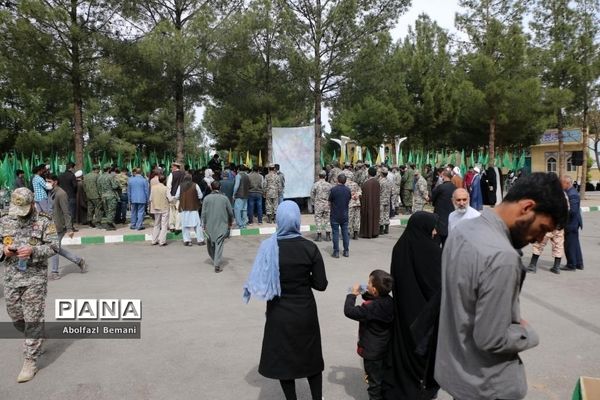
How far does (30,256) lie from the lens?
428 centimetres

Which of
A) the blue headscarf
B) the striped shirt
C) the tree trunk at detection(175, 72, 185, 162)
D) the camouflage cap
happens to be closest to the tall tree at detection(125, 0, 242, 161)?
the tree trunk at detection(175, 72, 185, 162)

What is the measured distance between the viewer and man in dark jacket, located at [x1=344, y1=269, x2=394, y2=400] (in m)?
3.49

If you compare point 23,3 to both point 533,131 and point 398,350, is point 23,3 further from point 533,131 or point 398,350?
point 533,131

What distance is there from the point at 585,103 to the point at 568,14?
3.93 metres

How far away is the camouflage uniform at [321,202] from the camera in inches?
437

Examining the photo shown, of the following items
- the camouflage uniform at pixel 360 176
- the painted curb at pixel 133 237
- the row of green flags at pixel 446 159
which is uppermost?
the row of green flags at pixel 446 159

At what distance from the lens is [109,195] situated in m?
12.7

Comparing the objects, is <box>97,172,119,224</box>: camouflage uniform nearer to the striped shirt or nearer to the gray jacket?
the striped shirt

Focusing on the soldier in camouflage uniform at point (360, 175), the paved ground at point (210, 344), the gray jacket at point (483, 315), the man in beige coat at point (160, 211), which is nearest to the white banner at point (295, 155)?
the soldier in camouflage uniform at point (360, 175)

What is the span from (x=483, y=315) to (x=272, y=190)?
1270 cm

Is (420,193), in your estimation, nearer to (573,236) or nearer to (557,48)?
(573,236)

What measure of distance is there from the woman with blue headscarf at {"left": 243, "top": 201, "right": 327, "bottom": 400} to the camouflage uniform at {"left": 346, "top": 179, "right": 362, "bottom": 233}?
8.07m

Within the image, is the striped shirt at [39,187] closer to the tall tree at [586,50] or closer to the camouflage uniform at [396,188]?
the camouflage uniform at [396,188]

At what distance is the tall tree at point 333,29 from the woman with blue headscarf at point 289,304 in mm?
12650
